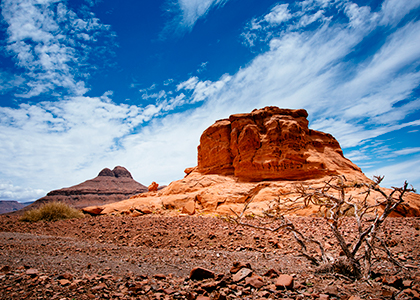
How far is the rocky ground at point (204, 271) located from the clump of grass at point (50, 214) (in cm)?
901

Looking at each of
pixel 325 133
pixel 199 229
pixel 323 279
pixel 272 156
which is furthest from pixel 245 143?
pixel 323 279

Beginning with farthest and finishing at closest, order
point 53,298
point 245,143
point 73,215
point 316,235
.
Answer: point 245,143, point 73,215, point 316,235, point 53,298

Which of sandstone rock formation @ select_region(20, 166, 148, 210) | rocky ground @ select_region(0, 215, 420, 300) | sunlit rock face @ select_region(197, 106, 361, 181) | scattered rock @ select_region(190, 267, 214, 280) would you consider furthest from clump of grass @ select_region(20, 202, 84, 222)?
sandstone rock formation @ select_region(20, 166, 148, 210)

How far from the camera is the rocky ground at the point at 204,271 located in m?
3.01

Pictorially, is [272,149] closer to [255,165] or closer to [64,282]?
[255,165]

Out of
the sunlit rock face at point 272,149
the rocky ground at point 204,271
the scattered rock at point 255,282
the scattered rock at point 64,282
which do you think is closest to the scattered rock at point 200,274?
the rocky ground at point 204,271

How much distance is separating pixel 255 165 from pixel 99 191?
80.0 metres

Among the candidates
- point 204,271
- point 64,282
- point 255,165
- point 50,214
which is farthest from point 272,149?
point 64,282

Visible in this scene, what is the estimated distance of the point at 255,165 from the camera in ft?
72.0

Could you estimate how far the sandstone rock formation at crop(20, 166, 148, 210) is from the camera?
73.7 m

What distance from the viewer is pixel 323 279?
140 inches

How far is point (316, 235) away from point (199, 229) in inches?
170

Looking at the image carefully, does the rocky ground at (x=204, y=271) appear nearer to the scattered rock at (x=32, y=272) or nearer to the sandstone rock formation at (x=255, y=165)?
the scattered rock at (x=32, y=272)

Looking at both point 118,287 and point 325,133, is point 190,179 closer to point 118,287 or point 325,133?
point 325,133
